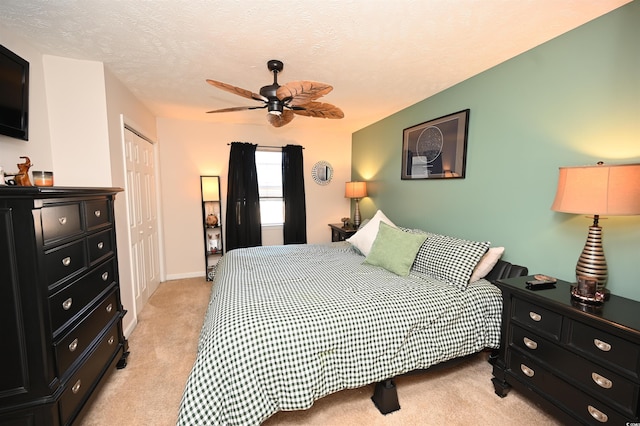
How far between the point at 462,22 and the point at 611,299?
1828 millimetres

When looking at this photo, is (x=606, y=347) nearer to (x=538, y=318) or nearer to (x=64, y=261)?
(x=538, y=318)

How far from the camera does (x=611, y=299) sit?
1.54 metres

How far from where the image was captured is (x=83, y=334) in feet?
5.24

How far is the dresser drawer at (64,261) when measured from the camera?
4.36 ft

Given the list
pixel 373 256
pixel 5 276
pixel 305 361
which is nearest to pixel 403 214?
pixel 373 256

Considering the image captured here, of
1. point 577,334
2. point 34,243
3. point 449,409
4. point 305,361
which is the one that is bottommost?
point 449,409

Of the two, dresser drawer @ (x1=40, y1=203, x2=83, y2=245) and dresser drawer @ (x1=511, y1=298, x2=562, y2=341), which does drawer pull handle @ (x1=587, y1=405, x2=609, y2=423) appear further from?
dresser drawer @ (x1=40, y1=203, x2=83, y2=245)


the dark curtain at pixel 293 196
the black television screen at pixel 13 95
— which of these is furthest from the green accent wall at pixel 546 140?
the black television screen at pixel 13 95

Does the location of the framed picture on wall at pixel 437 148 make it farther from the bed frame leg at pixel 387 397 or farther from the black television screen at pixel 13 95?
the black television screen at pixel 13 95

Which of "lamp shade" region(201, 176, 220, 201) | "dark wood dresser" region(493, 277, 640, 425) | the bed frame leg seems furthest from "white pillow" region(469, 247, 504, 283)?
"lamp shade" region(201, 176, 220, 201)

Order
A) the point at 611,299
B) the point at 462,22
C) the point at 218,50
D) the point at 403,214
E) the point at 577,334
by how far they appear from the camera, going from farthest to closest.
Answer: the point at 403,214 → the point at 218,50 → the point at 462,22 → the point at 611,299 → the point at 577,334

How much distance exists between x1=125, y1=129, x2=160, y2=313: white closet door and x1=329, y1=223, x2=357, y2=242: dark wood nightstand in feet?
8.54

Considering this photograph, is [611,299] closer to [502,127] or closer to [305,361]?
[502,127]

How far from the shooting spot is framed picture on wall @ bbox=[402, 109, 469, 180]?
259 cm
